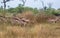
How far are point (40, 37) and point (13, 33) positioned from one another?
77 centimetres

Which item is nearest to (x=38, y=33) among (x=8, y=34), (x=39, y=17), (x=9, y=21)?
(x=8, y=34)

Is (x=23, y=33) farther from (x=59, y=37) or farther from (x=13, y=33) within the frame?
(x=59, y=37)

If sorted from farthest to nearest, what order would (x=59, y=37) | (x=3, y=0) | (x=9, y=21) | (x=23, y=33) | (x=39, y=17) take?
1. (x=3, y=0)
2. (x=39, y=17)
3. (x=9, y=21)
4. (x=59, y=37)
5. (x=23, y=33)

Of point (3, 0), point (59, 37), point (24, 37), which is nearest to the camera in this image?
point (24, 37)

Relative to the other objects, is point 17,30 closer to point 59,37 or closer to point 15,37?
point 15,37

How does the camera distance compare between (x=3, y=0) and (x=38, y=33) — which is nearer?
(x=38, y=33)

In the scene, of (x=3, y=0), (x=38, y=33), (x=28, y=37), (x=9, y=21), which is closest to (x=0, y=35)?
(x=28, y=37)

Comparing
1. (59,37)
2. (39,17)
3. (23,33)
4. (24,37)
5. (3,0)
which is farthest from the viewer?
(3,0)

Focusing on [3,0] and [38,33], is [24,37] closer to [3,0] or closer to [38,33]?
[38,33]

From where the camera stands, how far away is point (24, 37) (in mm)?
5078

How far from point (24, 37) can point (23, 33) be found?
0.34 metres

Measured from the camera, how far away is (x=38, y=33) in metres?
5.52

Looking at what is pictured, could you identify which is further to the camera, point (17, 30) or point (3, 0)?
point (3, 0)

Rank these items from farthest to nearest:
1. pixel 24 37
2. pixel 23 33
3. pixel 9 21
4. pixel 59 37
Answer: pixel 9 21 → pixel 59 37 → pixel 23 33 → pixel 24 37
